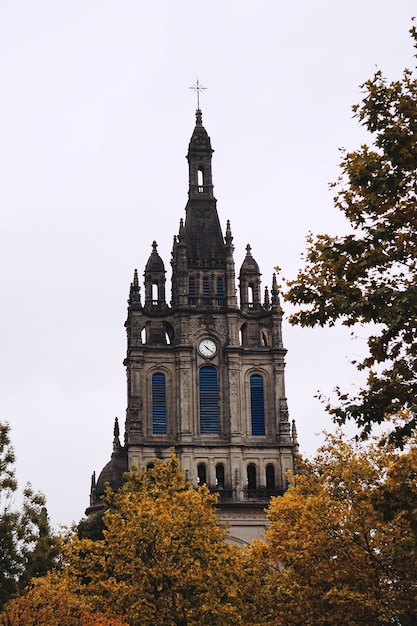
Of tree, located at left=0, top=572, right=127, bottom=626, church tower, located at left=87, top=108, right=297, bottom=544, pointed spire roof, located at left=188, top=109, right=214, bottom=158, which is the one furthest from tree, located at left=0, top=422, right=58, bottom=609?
pointed spire roof, located at left=188, top=109, right=214, bottom=158

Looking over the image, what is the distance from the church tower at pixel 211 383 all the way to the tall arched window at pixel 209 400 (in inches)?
3.1

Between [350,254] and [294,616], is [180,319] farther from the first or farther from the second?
[350,254]

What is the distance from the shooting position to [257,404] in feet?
300

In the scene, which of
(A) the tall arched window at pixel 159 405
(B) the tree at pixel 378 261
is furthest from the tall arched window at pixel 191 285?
(B) the tree at pixel 378 261

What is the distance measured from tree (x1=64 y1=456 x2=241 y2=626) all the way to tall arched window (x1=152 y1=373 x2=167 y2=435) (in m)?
41.9

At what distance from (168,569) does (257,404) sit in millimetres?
48341

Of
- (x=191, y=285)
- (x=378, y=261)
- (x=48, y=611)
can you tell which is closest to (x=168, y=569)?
(x=48, y=611)

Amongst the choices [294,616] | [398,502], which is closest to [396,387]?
[398,502]

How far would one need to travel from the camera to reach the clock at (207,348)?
91562 millimetres

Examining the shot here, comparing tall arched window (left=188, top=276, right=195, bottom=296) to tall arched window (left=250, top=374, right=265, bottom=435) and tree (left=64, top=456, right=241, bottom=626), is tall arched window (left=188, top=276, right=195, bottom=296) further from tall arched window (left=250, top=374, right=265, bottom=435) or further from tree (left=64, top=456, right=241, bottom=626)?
tree (left=64, top=456, right=241, bottom=626)

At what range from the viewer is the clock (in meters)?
91.6

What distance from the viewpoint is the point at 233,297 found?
306 feet

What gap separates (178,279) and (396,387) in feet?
229

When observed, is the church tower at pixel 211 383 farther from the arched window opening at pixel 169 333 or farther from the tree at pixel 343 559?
the tree at pixel 343 559
